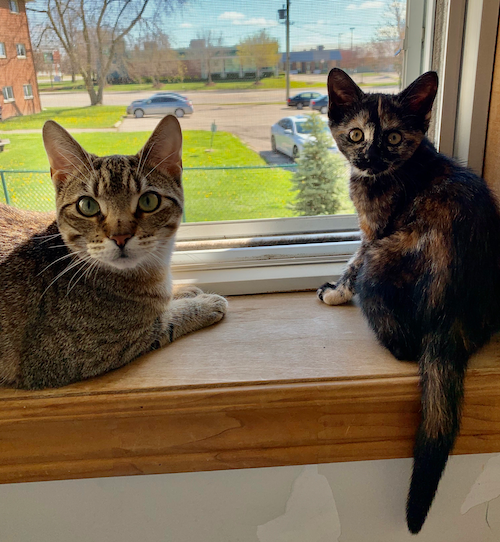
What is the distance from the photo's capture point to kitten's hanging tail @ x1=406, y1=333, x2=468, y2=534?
35.1 inches

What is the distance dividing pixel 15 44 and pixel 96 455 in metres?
0.96

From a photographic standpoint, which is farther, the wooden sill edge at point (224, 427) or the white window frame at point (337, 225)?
the white window frame at point (337, 225)

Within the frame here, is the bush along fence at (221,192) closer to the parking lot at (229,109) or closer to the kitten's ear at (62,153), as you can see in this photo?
the parking lot at (229,109)

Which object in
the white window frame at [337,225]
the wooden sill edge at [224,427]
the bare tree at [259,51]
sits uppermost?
the bare tree at [259,51]

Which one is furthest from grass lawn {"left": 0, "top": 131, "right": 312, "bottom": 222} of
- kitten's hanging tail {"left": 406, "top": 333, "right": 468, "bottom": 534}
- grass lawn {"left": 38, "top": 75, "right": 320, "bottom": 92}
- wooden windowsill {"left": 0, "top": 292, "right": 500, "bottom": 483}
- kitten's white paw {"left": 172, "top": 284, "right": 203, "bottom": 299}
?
kitten's hanging tail {"left": 406, "top": 333, "right": 468, "bottom": 534}

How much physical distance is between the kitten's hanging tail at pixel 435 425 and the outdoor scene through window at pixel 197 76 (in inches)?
24.3

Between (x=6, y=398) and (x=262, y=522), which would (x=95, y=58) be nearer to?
(x=6, y=398)

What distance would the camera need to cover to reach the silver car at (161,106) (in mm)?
1250

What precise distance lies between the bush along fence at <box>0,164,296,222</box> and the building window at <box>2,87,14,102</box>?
0.18 m

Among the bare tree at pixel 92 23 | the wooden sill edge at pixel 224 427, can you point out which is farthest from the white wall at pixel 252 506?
the bare tree at pixel 92 23

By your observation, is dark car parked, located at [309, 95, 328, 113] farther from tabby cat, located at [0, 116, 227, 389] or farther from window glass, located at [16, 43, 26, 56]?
window glass, located at [16, 43, 26, 56]

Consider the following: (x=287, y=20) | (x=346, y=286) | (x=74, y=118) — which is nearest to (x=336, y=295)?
(x=346, y=286)

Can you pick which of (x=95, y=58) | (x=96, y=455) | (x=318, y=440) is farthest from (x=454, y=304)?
(x=95, y=58)

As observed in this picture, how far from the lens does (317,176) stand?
1.37m
